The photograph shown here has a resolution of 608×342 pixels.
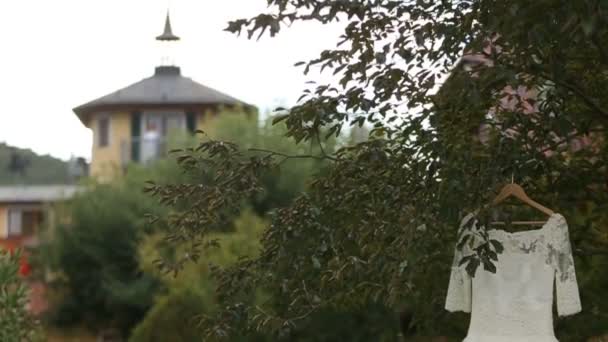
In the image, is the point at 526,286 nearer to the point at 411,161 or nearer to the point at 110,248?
the point at 411,161

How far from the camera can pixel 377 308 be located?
21.2 m

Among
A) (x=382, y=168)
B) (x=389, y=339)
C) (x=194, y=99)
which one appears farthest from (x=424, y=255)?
(x=194, y=99)

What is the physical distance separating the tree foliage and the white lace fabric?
0.23m

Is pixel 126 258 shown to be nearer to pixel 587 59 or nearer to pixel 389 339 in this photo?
pixel 389 339

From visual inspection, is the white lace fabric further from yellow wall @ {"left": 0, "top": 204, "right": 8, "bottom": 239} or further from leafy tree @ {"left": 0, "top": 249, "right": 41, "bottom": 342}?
yellow wall @ {"left": 0, "top": 204, "right": 8, "bottom": 239}

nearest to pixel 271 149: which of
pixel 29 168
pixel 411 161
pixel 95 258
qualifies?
pixel 95 258

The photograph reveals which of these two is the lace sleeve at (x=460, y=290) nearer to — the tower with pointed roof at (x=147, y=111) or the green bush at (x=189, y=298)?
the green bush at (x=189, y=298)

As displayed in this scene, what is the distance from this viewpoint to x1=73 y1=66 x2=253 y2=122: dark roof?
46375mm

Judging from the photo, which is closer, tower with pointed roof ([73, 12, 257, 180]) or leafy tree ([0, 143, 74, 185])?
tower with pointed roof ([73, 12, 257, 180])

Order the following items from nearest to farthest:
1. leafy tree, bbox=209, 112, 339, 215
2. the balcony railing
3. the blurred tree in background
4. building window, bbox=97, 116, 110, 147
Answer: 1. leafy tree, bbox=209, 112, 339, 215
2. the blurred tree in background
3. the balcony railing
4. building window, bbox=97, 116, 110, 147

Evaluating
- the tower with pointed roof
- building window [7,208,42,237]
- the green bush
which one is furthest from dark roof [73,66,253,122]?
the green bush

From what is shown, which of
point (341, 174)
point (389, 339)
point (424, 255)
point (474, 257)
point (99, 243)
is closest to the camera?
point (474, 257)

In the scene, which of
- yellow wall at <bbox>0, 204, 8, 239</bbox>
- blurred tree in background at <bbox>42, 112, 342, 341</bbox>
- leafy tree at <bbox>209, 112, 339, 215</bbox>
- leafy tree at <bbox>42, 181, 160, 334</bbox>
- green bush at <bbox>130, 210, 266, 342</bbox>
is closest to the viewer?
green bush at <bbox>130, 210, 266, 342</bbox>

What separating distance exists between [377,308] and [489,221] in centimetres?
1568
